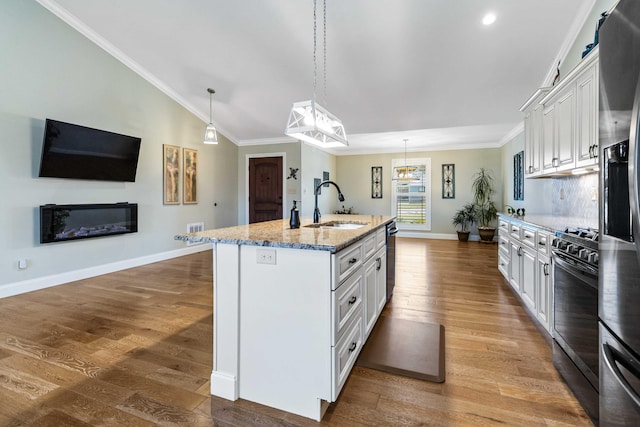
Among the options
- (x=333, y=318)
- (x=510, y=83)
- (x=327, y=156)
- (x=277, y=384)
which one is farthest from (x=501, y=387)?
(x=327, y=156)

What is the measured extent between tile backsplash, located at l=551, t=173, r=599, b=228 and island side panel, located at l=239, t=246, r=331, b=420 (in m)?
2.27

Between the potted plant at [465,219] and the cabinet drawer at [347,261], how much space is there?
6294mm

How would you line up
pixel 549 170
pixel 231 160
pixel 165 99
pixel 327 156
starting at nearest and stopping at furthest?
pixel 549 170 → pixel 165 99 → pixel 231 160 → pixel 327 156

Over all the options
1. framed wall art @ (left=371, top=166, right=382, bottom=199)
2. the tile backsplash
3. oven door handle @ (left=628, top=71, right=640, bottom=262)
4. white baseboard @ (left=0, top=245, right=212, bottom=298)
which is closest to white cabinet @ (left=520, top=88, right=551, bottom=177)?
the tile backsplash

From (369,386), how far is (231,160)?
20.0 feet

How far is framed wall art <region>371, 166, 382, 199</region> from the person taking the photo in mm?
8578

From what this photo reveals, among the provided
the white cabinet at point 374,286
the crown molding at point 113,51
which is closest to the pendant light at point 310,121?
the white cabinet at point 374,286

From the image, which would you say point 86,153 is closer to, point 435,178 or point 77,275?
point 77,275

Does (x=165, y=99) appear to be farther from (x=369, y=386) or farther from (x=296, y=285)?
(x=369, y=386)

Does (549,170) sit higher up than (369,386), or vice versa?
(549,170)

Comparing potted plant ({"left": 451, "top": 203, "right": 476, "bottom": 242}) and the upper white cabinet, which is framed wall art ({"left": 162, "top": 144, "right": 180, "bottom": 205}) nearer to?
the upper white cabinet

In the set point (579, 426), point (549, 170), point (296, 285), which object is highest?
point (549, 170)

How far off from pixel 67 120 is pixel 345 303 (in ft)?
14.3

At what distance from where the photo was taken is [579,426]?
154 centimetres
